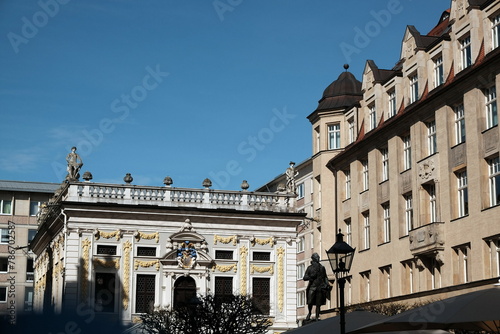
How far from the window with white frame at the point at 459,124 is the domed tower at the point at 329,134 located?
43.8 ft

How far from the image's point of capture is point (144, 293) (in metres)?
46.0

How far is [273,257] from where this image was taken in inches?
1901

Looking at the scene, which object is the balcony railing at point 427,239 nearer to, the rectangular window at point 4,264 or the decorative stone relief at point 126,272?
the decorative stone relief at point 126,272

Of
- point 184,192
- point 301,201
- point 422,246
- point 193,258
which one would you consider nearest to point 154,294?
point 193,258

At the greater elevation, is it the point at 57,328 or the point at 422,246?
the point at 422,246

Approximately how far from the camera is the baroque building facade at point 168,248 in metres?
45.4

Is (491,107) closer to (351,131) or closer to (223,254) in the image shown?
(223,254)

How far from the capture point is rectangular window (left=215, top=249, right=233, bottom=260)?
156ft

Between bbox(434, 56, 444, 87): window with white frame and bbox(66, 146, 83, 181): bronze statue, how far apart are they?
19.3 metres

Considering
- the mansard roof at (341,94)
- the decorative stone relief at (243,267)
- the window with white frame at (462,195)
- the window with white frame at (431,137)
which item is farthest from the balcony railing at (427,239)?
the mansard roof at (341,94)

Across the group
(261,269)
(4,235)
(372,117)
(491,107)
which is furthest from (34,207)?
(491,107)

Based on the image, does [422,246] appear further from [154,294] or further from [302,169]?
[302,169]

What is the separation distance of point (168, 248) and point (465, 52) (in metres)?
18.0

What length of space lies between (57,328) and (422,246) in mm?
31349
